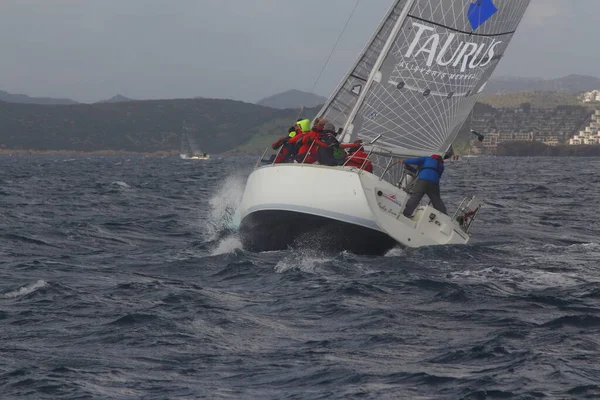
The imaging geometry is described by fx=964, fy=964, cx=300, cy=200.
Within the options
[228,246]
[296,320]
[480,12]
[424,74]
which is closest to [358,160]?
[228,246]

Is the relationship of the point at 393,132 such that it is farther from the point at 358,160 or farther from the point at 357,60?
the point at 358,160

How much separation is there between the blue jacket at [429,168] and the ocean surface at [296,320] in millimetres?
1107

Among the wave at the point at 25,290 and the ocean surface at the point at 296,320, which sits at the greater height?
the ocean surface at the point at 296,320

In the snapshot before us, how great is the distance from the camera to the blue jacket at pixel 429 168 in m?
14.5

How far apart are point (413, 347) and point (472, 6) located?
10257 mm

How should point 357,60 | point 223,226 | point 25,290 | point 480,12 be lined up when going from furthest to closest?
point 223,226, point 357,60, point 480,12, point 25,290

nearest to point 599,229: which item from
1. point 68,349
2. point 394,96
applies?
point 394,96

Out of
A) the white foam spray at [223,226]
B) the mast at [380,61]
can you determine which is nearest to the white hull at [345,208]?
the white foam spray at [223,226]

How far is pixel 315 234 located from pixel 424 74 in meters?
4.75

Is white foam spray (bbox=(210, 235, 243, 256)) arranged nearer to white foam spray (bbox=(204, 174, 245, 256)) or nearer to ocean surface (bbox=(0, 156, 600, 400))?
white foam spray (bbox=(204, 174, 245, 256))

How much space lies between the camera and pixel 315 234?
14023 millimetres

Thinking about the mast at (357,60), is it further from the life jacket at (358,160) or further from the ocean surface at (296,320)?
the life jacket at (358,160)

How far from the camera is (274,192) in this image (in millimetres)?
14250

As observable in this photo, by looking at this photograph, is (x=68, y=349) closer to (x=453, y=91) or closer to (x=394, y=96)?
(x=394, y=96)
